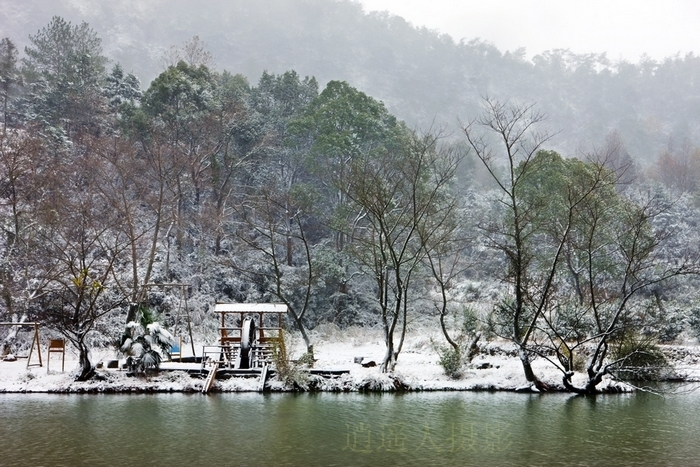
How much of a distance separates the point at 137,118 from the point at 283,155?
8620 mm

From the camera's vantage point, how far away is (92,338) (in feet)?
75.4

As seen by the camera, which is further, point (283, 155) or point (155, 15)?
point (155, 15)

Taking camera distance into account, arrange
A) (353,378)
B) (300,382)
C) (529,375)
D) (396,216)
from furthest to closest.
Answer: (396,216) < (353,378) < (529,375) < (300,382)

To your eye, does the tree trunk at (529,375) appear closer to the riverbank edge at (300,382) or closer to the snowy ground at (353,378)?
the riverbank edge at (300,382)

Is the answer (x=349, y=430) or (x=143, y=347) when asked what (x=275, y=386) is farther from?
(x=349, y=430)

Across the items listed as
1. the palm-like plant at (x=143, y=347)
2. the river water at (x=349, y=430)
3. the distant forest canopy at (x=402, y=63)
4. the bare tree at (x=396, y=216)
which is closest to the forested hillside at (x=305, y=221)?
the bare tree at (x=396, y=216)

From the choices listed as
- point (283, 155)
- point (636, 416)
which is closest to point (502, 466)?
point (636, 416)

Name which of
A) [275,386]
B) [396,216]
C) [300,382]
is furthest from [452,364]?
[396,216]

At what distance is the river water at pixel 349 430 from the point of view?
950 cm

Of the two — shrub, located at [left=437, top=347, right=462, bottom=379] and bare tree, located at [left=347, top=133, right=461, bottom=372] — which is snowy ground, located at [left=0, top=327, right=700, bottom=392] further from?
bare tree, located at [left=347, top=133, right=461, bottom=372]

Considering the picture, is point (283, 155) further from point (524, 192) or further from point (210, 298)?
point (524, 192)

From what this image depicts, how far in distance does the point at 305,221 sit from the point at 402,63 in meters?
54.4

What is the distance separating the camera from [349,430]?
451 inches

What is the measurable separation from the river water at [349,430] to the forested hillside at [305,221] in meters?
2.35
